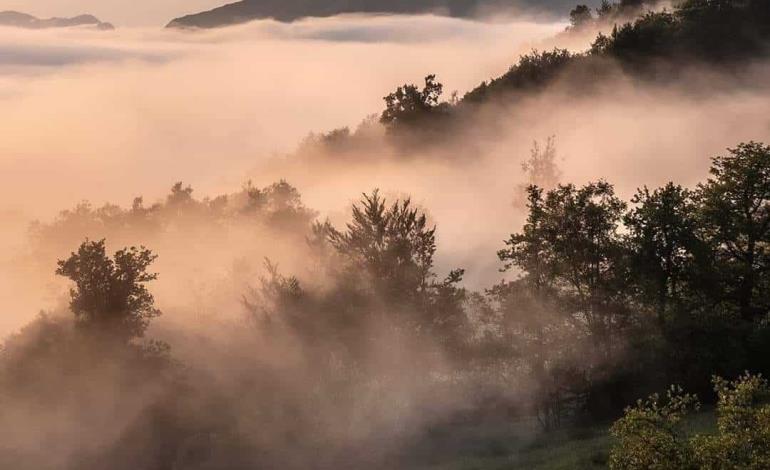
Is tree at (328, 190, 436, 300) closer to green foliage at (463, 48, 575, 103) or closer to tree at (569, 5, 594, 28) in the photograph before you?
green foliage at (463, 48, 575, 103)

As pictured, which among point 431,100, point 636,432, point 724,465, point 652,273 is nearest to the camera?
point 724,465

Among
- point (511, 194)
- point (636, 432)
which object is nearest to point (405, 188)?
point (511, 194)

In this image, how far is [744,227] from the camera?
4750 centimetres

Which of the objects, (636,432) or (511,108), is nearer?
(636,432)

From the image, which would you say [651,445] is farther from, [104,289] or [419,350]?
[104,289]

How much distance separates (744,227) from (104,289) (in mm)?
45100

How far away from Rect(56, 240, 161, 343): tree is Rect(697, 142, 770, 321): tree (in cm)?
4019

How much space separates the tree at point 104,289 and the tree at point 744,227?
132 ft

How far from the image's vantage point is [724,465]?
68.6ft

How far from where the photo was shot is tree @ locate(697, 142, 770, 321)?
47656 millimetres

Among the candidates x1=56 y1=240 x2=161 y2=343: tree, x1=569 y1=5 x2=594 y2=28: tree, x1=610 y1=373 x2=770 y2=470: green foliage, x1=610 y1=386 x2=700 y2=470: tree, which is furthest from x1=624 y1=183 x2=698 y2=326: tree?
x1=569 y1=5 x2=594 y2=28: tree

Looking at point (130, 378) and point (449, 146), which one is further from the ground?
point (449, 146)

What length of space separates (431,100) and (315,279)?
268 ft

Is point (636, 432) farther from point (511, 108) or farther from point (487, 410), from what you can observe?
point (511, 108)
